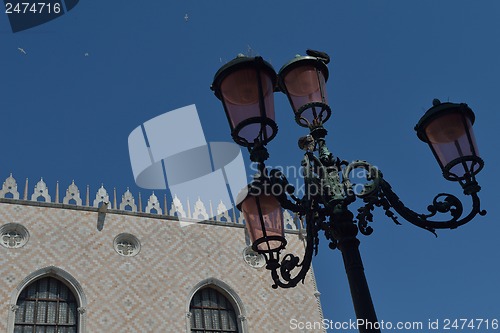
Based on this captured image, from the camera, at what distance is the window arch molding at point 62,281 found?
948 centimetres

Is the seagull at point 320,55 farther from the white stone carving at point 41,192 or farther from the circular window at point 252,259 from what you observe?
the white stone carving at point 41,192

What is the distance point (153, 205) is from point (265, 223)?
8376 millimetres

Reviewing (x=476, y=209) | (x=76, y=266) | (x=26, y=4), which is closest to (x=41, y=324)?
(x=76, y=266)

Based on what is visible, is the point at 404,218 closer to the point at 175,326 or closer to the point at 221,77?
the point at 221,77

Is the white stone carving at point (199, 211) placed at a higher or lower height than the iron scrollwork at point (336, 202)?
higher

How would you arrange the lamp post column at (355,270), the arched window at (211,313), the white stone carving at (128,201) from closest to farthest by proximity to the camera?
the lamp post column at (355,270) < the arched window at (211,313) < the white stone carving at (128,201)

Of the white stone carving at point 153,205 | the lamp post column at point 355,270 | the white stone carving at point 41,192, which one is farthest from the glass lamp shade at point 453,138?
the white stone carving at point 41,192

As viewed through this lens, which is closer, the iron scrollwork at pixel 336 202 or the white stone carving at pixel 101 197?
the iron scrollwork at pixel 336 202

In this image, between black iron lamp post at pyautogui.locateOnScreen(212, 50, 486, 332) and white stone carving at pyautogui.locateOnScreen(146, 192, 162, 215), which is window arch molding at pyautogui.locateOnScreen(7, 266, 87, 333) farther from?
black iron lamp post at pyautogui.locateOnScreen(212, 50, 486, 332)

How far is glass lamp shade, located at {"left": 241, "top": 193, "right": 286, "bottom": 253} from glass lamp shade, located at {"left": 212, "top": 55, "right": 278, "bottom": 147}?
51 centimetres

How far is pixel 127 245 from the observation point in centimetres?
1097

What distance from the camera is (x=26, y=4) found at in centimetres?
769

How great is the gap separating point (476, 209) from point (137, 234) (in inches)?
342

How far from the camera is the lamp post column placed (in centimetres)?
274
